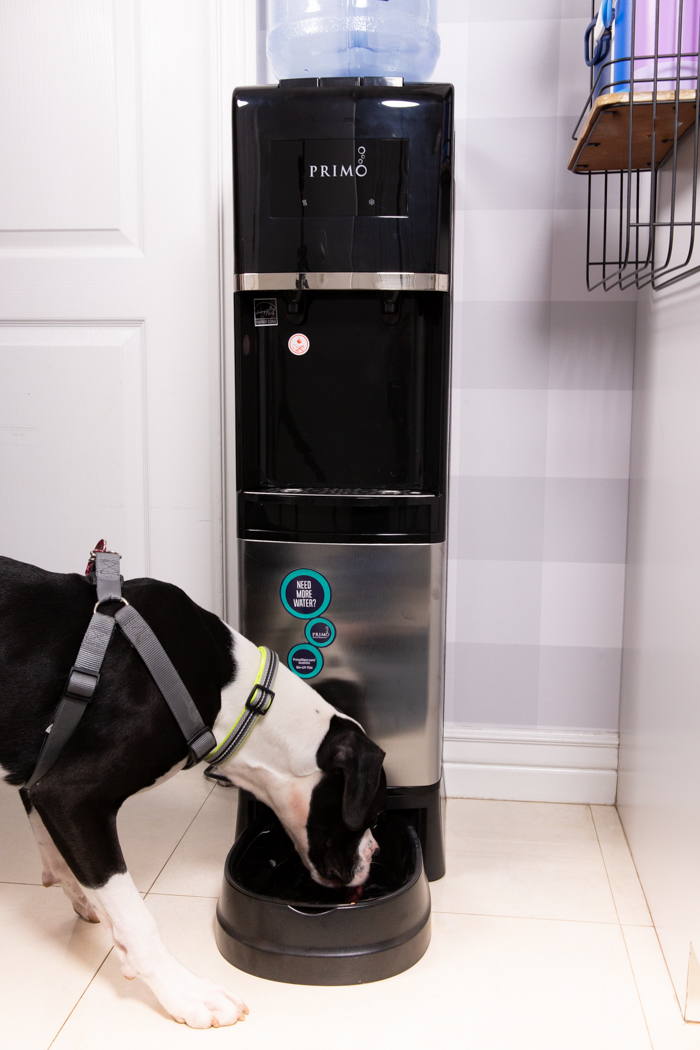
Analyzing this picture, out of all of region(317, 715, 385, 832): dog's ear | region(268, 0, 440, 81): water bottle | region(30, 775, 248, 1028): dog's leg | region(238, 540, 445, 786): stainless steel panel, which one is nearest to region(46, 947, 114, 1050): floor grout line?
region(30, 775, 248, 1028): dog's leg

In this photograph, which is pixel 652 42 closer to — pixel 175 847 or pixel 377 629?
pixel 377 629

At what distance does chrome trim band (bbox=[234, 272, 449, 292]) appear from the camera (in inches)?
58.2

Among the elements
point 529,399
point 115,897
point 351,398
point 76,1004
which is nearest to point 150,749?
point 115,897

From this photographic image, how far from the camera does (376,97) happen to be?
1.45 meters

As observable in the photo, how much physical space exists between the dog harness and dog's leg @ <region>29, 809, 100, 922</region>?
0.24m

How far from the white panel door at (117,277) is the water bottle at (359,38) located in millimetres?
225

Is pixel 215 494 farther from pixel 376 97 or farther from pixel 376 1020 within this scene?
pixel 376 1020

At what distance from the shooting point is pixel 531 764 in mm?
2018

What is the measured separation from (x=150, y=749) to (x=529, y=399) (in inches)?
45.6

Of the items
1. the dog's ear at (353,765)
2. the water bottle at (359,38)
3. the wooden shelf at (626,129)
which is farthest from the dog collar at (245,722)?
the water bottle at (359,38)

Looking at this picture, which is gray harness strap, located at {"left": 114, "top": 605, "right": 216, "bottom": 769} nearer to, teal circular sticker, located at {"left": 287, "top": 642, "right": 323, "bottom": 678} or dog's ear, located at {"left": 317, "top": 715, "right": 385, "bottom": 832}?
dog's ear, located at {"left": 317, "top": 715, "right": 385, "bottom": 832}

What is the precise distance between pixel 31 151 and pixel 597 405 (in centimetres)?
145

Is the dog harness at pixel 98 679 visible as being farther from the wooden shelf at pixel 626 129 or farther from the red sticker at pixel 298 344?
the wooden shelf at pixel 626 129

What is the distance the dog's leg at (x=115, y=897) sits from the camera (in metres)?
1.25
